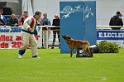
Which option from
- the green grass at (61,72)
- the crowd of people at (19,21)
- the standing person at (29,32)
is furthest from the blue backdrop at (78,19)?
the green grass at (61,72)

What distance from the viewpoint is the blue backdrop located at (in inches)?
1061

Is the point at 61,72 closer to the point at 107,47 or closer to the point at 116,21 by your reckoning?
the point at 107,47

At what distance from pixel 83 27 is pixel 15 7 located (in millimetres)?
9611

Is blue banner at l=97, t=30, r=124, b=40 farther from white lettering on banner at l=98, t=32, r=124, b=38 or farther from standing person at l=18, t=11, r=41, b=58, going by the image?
standing person at l=18, t=11, r=41, b=58

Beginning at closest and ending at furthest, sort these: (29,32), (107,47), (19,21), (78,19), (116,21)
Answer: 1. (29,32)
2. (78,19)
3. (107,47)
4. (19,21)
5. (116,21)

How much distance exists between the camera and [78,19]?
2700 centimetres

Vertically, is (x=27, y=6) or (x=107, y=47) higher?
(x=27, y=6)

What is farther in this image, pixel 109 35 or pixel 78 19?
pixel 109 35

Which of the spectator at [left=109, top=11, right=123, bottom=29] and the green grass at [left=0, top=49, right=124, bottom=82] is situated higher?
the spectator at [left=109, top=11, right=123, bottom=29]

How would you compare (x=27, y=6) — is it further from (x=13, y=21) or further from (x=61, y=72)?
(x=61, y=72)

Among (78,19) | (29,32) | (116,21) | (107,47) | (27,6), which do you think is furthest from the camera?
(27,6)

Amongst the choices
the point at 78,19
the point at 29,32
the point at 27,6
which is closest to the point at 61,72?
the point at 29,32

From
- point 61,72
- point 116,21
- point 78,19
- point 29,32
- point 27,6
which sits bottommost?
point 61,72

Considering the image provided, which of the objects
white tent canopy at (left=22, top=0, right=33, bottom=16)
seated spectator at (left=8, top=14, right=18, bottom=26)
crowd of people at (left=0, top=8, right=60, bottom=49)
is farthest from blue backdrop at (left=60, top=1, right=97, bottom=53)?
white tent canopy at (left=22, top=0, right=33, bottom=16)
